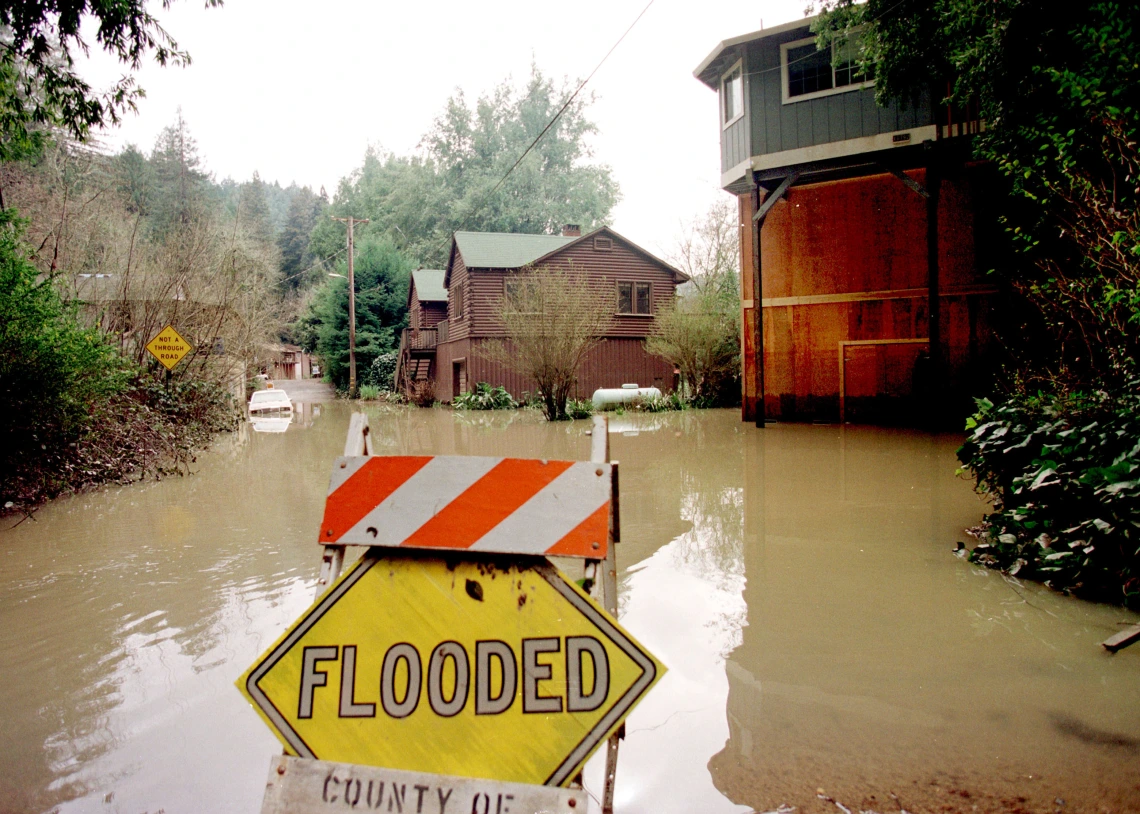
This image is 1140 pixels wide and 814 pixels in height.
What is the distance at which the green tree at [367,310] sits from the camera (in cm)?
4875

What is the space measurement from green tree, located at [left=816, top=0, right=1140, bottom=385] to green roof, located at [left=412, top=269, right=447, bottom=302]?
3012cm

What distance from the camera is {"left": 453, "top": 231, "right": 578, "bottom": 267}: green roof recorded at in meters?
35.4

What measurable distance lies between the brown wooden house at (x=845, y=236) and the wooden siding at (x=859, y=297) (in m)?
0.02

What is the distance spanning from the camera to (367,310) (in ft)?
160

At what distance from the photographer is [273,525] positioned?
28.4ft

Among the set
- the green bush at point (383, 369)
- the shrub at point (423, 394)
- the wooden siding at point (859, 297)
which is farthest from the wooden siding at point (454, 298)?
the wooden siding at point (859, 297)

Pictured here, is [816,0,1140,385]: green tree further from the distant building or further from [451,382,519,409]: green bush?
the distant building

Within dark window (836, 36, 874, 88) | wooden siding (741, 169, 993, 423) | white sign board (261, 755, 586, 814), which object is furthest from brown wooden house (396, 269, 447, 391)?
white sign board (261, 755, 586, 814)

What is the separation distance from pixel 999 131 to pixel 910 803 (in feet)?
34.8

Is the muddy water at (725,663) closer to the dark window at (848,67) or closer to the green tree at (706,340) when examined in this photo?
the dark window at (848,67)

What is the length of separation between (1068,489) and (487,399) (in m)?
28.5

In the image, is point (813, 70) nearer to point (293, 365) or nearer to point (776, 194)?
point (776, 194)

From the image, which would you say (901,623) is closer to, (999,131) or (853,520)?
(853,520)

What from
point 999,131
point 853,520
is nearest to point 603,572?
point 853,520
